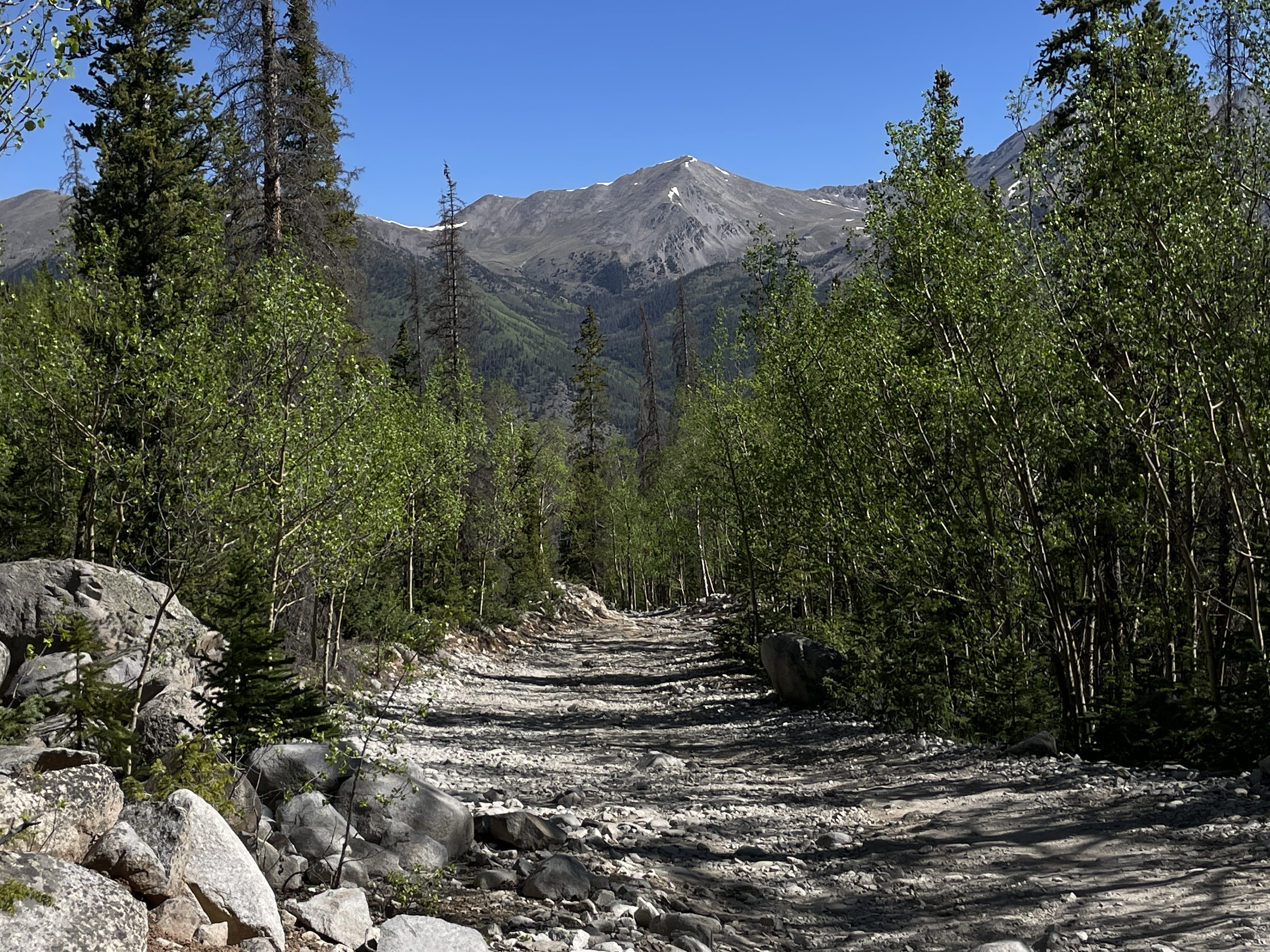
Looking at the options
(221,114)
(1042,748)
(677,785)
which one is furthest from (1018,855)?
(221,114)

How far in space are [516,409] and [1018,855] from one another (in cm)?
4466

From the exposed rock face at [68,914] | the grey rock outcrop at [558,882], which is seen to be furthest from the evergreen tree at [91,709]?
the grey rock outcrop at [558,882]

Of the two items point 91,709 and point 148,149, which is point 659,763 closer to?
point 91,709

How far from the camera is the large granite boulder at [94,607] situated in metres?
12.1

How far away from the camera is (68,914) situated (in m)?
4.18

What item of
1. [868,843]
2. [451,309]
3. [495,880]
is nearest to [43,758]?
[495,880]

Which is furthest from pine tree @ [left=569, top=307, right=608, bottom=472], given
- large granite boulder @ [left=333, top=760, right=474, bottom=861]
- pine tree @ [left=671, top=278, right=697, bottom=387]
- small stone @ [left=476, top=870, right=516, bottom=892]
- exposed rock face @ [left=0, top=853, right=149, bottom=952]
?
exposed rock face @ [left=0, top=853, right=149, bottom=952]

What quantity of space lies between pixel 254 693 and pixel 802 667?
38.1 ft

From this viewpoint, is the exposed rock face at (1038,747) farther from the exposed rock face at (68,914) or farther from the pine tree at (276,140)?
the pine tree at (276,140)

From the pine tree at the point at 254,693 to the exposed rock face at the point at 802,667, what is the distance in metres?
10.3

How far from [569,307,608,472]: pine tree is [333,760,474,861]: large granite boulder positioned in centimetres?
5584

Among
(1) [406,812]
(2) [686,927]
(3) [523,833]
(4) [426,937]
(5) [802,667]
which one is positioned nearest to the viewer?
(4) [426,937]

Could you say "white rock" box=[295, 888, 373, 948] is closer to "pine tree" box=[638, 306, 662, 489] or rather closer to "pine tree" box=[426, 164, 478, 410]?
"pine tree" box=[426, 164, 478, 410]

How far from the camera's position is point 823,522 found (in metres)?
15.8
